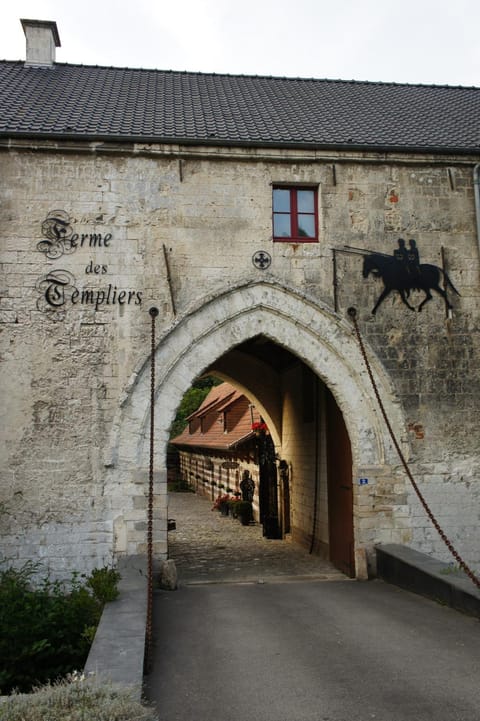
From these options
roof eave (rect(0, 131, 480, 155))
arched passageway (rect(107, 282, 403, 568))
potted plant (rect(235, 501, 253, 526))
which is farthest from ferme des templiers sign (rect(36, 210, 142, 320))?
potted plant (rect(235, 501, 253, 526))

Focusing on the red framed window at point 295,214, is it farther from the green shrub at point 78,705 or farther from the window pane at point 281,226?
the green shrub at point 78,705

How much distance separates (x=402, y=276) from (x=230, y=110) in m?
4.18

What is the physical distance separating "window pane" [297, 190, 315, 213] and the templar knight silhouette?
1067 mm

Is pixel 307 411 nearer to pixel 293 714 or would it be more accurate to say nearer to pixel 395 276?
pixel 395 276

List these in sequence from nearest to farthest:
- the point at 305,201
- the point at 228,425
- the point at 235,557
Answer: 1. the point at 305,201
2. the point at 235,557
3. the point at 228,425

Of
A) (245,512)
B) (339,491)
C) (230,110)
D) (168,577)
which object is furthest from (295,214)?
(245,512)

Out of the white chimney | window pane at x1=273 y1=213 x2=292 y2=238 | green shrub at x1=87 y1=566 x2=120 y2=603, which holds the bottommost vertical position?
green shrub at x1=87 y1=566 x2=120 y2=603

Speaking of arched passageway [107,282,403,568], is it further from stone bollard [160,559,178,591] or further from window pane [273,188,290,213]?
window pane [273,188,290,213]

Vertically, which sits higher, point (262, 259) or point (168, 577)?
point (262, 259)

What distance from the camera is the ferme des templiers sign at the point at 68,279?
8984mm

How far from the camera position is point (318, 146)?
9617 mm

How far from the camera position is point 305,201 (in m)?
9.78

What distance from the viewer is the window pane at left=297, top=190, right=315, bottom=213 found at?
9758 millimetres

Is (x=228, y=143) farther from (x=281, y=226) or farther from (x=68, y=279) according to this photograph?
(x=68, y=279)
